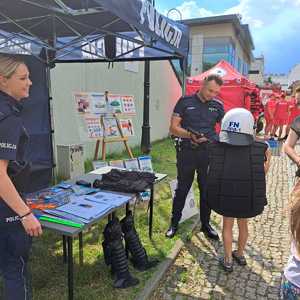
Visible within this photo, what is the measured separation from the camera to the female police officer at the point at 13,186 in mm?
1840

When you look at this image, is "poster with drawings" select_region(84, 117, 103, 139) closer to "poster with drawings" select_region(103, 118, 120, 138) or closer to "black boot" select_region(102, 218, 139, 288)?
→ "poster with drawings" select_region(103, 118, 120, 138)

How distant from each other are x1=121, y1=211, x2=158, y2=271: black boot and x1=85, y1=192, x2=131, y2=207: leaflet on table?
0.33 m

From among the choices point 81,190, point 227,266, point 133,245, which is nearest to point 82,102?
point 81,190

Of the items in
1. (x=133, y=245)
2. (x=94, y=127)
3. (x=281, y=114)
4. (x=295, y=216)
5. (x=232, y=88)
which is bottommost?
(x=133, y=245)

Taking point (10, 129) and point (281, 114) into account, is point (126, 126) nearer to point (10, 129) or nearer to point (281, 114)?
point (10, 129)

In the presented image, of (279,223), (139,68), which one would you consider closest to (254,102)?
(139,68)

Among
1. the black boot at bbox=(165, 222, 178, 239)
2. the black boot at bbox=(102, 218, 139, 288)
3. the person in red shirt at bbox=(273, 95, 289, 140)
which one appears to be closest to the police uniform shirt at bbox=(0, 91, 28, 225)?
the black boot at bbox=(102, 218, 139, 288)

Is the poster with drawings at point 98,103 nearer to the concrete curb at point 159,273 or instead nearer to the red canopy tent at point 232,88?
the concrete curb at point 159,273

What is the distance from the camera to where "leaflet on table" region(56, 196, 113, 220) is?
2557 mm

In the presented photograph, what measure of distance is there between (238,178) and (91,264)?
1.67 meters

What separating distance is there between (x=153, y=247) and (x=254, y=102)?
36.0 feet

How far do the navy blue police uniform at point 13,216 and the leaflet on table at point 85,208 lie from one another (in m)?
0.53

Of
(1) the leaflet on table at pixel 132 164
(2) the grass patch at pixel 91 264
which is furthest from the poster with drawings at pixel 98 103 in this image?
(2) the grass patch at pixel 91 264

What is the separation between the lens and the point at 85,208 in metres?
2.69
